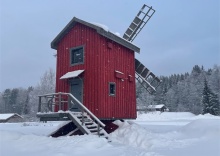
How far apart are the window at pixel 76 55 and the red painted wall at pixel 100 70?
0.30 m

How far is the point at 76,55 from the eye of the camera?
17.7 meters

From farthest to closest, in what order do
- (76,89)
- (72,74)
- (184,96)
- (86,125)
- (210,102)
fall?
1. (184,96)
2. (210,102)
3. (76,89)
4. (72,74)
5. (86,125)

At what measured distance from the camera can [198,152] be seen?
10125mm

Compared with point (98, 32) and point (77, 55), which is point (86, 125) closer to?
point (77, 55)

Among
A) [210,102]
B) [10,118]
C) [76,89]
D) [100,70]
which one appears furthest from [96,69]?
[10,118]

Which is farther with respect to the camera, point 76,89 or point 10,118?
point 10,118

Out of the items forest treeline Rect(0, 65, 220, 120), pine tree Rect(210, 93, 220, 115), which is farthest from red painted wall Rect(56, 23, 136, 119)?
pine tree Rect(210, 93, 220, 115)

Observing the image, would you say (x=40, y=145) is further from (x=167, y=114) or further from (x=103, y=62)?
(x=167, y=114)

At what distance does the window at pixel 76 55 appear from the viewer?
1733 cm

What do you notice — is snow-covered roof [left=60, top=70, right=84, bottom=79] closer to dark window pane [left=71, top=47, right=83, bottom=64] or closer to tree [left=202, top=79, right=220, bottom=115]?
dark window pane [left=71, top=47, right=83, bottom=64]

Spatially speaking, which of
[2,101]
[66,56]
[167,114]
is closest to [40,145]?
[66,56]

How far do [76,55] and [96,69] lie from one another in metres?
2.44

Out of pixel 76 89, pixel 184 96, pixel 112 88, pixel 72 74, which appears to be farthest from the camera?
pixel 184 96

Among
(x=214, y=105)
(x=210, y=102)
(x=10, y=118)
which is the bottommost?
(x=10, y=118)
